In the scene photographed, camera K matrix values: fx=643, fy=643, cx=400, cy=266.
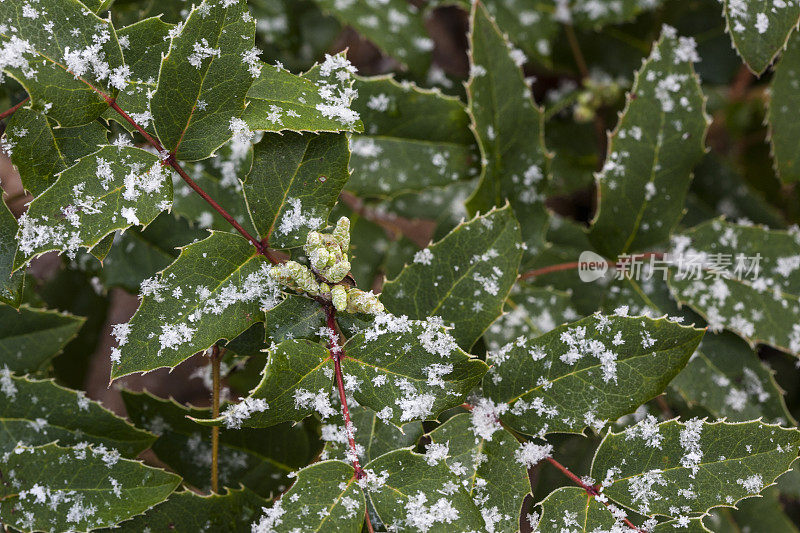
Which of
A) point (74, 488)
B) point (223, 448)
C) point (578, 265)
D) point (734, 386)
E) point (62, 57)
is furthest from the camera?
point (578, 265)

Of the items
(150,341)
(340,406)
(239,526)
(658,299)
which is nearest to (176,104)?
(150,341)

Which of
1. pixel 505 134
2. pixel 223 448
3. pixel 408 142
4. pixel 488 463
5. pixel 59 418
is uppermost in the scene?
pixel 408 142

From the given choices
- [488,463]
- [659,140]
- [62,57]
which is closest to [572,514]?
[488,463]

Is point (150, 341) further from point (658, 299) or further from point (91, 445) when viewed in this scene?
point (658, 299)

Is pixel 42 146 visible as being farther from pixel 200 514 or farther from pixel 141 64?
pixel 200 514

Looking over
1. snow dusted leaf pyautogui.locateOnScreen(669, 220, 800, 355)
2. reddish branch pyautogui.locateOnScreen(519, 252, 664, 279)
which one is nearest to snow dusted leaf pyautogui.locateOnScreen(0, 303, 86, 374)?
reddish branch pyautogui.locateOnScreen(519, 252, 664, 279)

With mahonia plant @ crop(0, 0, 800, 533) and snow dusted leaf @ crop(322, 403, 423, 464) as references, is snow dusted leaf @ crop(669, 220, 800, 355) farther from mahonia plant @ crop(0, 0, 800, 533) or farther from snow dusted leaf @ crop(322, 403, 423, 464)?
snow dusted leaf @ crop(322, 403, 423, 464)
